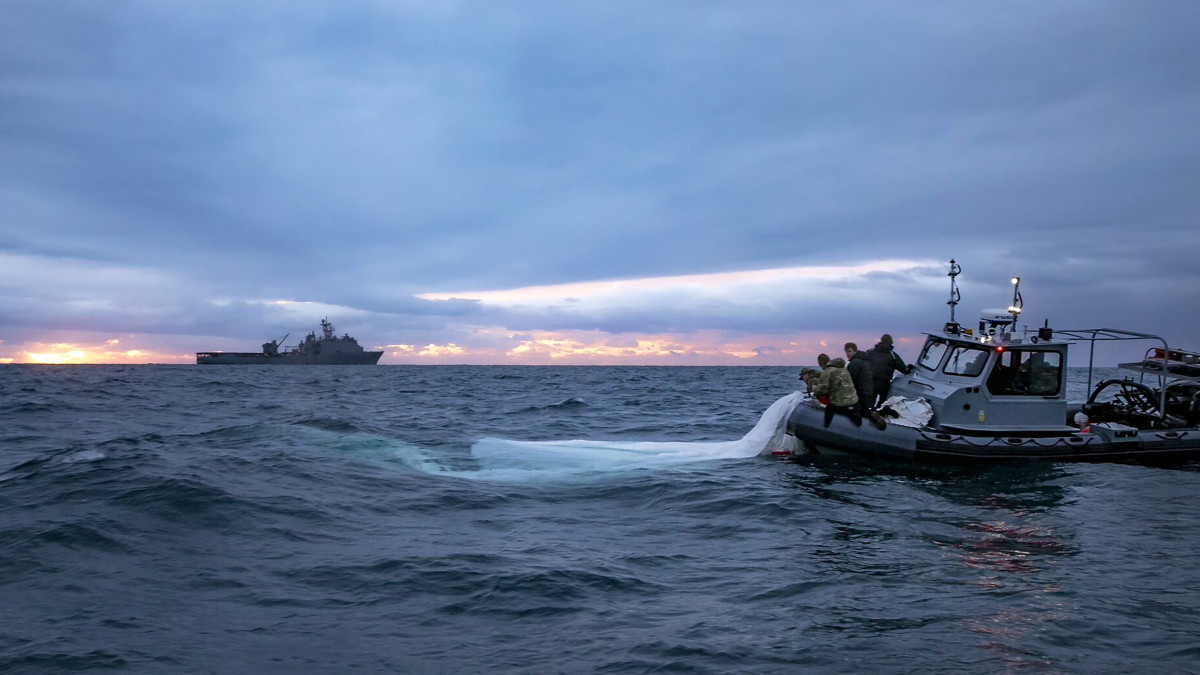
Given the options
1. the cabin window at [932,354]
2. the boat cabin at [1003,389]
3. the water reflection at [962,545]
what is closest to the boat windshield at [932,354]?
the cabin window at [932,354]

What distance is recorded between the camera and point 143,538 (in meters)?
9.23

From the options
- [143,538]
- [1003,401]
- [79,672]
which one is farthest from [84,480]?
[1003,401]

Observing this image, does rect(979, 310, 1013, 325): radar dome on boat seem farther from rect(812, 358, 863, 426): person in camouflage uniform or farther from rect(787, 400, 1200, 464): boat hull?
rect(812, 358, 863, 426): person in camouflage uniform

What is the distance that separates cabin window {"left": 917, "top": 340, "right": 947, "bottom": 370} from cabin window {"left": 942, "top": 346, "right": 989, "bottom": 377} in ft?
0.73

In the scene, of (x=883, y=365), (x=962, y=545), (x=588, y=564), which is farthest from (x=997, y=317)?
(x=588, y=564)

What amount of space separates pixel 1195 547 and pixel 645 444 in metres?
10.8

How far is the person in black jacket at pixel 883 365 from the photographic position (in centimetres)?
1612

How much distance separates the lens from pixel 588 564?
845cm

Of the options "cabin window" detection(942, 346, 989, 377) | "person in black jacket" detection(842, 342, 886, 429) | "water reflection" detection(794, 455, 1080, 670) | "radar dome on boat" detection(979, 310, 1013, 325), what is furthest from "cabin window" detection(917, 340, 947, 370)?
"water reflection" detection(794, 455, 1080, 670)

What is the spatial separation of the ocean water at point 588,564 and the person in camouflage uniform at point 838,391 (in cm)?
102

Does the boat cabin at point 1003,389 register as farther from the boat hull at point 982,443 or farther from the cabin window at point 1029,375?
the boat hull at point 982,443

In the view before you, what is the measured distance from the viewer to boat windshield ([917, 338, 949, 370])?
1636 centimetres

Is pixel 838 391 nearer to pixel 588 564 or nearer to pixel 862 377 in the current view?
pixel 862 377

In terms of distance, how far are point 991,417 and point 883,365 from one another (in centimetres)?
222
